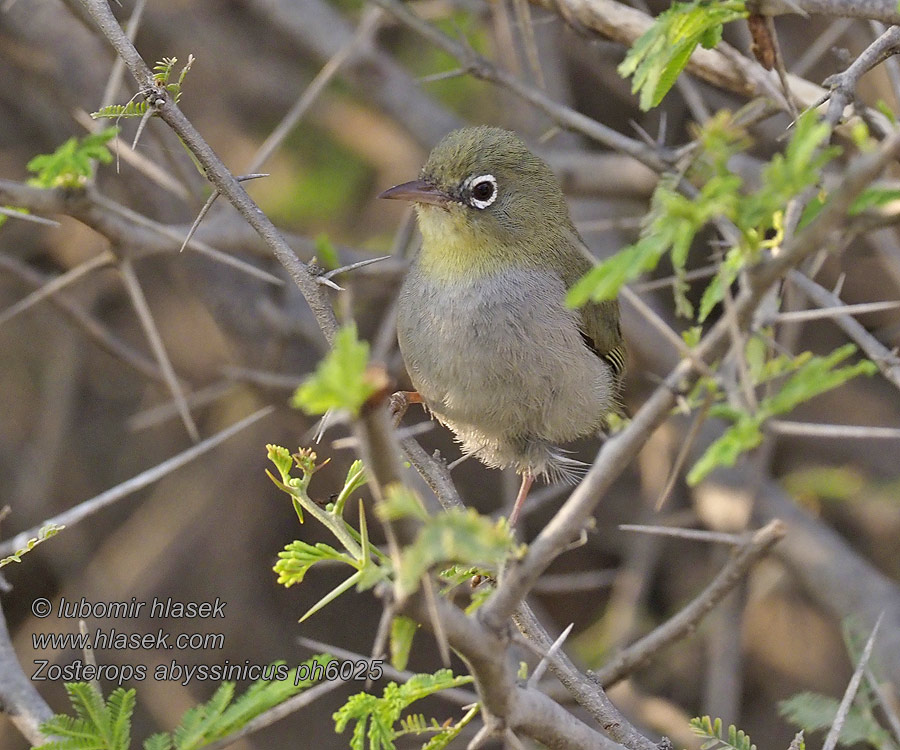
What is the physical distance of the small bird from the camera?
4004 mm

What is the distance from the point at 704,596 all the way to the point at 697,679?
4.35m

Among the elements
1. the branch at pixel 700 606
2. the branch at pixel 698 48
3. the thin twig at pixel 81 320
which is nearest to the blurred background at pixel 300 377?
the thin twig at pixel 81 320

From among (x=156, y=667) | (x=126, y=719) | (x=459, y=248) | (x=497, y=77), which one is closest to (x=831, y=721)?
(x=126, y=719)

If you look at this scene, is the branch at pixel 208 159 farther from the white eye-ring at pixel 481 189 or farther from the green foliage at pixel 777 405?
the white eye-ring at pixel 481 189

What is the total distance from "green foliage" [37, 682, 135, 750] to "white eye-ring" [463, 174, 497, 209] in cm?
243

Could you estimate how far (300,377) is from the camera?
5.88 m

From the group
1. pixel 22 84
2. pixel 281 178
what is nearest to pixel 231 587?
pixel 281 178

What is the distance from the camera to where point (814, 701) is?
344 cm

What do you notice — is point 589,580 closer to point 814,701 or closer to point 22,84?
point 814,701

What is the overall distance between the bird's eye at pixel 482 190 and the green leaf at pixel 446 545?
2795mm

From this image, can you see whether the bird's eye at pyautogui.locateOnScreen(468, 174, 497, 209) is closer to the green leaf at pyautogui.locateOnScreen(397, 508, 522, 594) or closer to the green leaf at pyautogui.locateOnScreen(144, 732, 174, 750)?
the green leaf at pyautogui.locateOnScreen(144, 732, 174, 750)

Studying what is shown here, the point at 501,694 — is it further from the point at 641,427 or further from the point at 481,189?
the point at 481,189

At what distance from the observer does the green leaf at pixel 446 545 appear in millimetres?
1522

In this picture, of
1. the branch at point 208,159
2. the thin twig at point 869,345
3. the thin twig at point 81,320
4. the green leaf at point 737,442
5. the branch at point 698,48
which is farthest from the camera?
the thin twig at point 81,320
